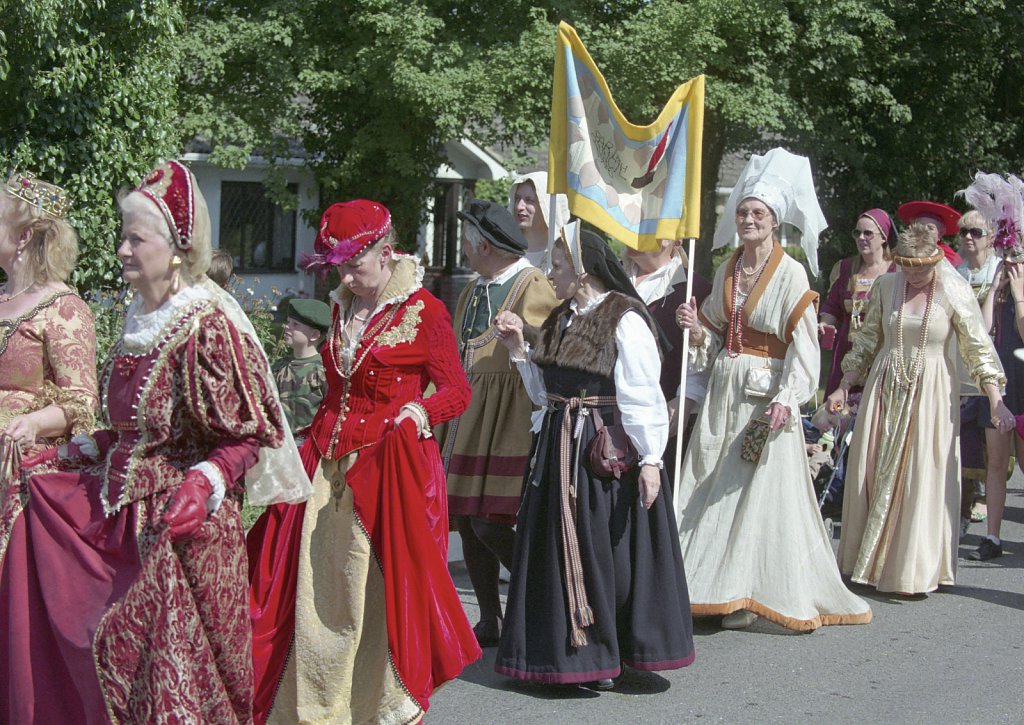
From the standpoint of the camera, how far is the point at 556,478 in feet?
17.3

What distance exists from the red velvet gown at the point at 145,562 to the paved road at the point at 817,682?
1.59m

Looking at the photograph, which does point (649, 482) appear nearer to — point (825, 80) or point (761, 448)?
point (761, 448)

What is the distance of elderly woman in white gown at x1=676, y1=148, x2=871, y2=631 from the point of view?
621 centimetres

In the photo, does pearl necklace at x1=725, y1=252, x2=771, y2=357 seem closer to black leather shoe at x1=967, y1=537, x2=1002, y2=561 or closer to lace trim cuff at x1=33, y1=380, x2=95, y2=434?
black leather shoe at x1=967, y1=537, x2=1002, y2=561

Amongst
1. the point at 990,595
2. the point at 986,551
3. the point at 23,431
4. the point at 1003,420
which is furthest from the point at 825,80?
the point at 23,431

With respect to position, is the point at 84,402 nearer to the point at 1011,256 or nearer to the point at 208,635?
the point at 208,635

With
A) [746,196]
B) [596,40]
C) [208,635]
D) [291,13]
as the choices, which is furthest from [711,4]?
[208,635]

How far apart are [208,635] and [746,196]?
3620 mm

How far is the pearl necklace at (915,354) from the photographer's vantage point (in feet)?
23.3

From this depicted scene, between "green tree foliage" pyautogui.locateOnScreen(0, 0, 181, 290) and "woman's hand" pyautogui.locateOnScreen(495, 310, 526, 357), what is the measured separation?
452 centimetres

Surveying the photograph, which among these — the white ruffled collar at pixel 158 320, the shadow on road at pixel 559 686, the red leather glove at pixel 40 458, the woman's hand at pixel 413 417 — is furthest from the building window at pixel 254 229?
the white ruffled collar at pixel 158 320

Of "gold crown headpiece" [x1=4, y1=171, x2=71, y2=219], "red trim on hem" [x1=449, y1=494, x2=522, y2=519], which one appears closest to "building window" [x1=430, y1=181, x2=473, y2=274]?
"red trim on hem" [x1=449, y1=494, x2=522, y2=519]

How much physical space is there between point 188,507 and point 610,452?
201 centimetres

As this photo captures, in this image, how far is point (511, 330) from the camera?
5344 millimetres
